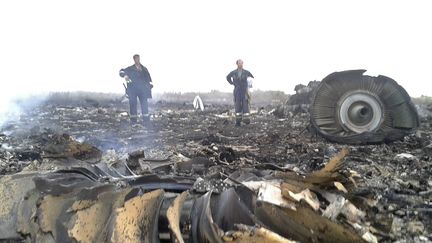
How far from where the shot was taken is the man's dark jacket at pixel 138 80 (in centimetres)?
1250

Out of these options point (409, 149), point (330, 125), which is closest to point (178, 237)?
point (409, 149)

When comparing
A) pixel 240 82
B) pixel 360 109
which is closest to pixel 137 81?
pixel 240 82

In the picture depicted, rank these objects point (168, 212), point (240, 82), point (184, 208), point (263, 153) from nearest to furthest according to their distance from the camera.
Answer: point (168, 212)
point (184, 208)
point (263, 153)
point (240, 82)

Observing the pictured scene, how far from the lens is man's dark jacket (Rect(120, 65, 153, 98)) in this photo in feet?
41.0

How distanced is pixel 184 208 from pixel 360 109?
252 inches

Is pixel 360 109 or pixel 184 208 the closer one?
pixel 184 208

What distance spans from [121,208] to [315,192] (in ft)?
4.23

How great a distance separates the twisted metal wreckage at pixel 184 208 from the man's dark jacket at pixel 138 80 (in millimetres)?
8610

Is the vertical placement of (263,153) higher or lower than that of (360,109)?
lower

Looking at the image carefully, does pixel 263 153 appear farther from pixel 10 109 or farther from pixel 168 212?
pixel 10 109

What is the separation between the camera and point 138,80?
12570 millimetres

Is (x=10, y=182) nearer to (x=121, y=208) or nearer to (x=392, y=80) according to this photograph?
(x=121, y=208)

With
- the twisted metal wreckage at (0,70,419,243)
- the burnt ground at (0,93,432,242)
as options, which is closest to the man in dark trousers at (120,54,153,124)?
the burnt ground at (0,93,432,242)

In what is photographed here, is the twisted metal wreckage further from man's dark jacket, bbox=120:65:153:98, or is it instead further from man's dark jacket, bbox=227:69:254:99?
man's dark jacket, bbox=227:69:254:99
